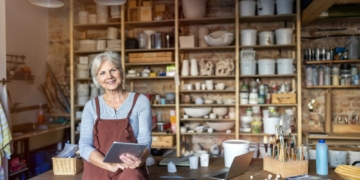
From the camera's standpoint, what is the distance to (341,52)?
450cm

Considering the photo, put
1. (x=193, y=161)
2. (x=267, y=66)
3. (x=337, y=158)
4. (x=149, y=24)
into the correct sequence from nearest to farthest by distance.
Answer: (x=193, y=161), (x=337, y=158), (x=267, y=66), (x=149, y=24)

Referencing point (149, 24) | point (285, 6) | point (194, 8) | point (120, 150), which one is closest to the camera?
point (120, 150)

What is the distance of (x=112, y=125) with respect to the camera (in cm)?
203

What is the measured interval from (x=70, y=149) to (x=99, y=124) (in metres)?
0.54

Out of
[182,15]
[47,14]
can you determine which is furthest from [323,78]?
[47,14]

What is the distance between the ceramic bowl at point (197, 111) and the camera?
15.2 ft

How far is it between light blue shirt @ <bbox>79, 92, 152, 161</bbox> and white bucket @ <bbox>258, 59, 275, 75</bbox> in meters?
2.73

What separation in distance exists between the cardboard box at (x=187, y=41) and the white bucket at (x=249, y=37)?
692 millimetres

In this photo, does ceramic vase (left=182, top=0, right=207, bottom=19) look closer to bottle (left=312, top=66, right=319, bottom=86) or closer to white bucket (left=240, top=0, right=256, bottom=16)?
white bucket (left=240, top=0, right=256, bottom=16)

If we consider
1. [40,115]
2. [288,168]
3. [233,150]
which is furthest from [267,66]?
[40,115]

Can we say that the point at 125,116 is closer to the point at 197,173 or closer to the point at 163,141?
the point at 197,173

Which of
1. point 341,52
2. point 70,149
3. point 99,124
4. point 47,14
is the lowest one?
point 70,149

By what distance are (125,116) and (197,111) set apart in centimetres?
263

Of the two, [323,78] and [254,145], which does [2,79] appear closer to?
[254,145]
